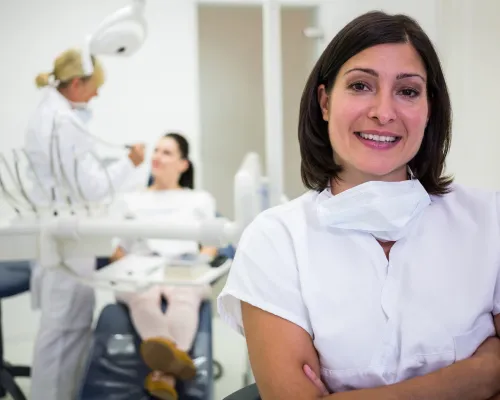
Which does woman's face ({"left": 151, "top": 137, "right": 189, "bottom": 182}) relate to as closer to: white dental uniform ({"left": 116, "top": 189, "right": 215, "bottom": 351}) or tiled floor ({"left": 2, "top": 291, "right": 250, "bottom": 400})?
white dental uniform ({"left": 116, "top": 189, "right": 215, "bottom": 351})

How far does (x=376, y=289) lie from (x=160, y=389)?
38.9 inches

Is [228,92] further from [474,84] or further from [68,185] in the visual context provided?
[474,84]

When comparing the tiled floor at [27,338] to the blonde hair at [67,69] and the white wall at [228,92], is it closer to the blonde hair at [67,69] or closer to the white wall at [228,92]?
the white wall at [228,92]

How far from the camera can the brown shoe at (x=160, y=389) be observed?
62.4 inches

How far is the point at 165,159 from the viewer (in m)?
2.25

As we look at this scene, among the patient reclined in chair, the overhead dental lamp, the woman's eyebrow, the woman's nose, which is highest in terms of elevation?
the overhead dental lamp

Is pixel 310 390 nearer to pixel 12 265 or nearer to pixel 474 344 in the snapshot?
pixel 474 344

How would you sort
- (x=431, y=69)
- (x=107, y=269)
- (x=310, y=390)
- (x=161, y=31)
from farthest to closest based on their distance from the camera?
(x=161, y=31) < (x=107, y=269) < (x=431, y=69) < (x=310, y=390)

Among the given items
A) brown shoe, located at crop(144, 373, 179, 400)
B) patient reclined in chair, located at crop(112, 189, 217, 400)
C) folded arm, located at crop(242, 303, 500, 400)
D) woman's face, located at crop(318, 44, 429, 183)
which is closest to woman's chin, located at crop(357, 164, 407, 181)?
woman's face, located at crop(318, 44, 429, 183)

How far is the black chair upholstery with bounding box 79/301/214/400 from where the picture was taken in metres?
1.61

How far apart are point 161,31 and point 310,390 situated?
175 centimetres

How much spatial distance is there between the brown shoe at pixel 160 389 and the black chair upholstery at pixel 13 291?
55 cm

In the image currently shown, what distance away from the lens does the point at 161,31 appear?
214cm

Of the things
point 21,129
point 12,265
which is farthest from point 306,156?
point 12,265
